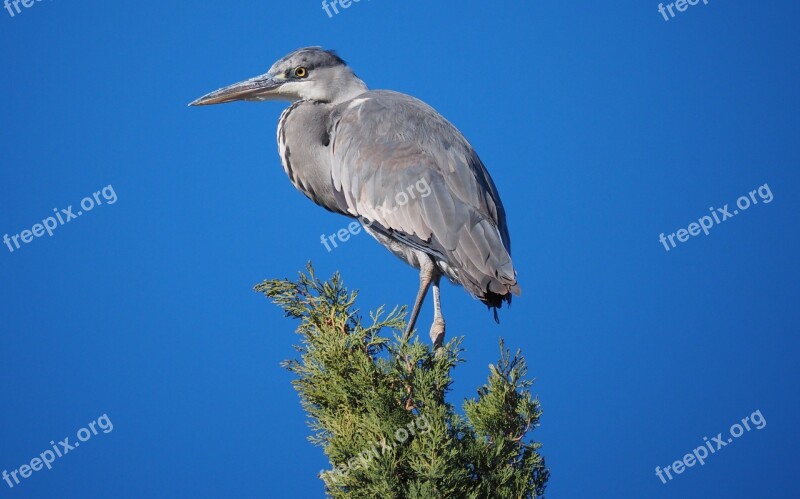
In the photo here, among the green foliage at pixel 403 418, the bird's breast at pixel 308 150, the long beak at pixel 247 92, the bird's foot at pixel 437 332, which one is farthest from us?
the long beak at pixel 247 92

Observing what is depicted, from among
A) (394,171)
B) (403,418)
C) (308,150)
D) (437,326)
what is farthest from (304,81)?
(403,418)

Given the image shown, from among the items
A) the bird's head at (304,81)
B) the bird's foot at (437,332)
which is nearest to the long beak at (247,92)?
the bird's head at (304,81)

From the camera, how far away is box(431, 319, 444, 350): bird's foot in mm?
3977

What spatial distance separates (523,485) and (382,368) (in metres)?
0.60

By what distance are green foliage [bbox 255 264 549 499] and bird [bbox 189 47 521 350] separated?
0.84 m

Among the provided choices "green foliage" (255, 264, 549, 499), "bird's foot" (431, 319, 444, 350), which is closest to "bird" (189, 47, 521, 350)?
"bird's foot" (431, 319, 444, 350)

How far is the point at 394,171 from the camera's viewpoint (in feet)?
14.2

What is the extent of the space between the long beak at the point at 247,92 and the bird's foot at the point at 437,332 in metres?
1.86

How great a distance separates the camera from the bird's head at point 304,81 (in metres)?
5.00

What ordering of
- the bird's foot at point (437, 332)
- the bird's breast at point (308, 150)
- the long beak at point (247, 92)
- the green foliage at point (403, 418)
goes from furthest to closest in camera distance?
the long beak at point (247, 92), the bird's breast at point (308, 150), the bird's foot at point (437, 332), the green foliage at point (403, 418)

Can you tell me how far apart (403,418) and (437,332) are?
1237 millimetres

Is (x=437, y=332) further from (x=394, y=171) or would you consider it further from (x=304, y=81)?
(x=304, y=81)

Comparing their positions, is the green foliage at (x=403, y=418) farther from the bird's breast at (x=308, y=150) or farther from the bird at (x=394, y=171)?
the bird's breast at (x=308, y=150)

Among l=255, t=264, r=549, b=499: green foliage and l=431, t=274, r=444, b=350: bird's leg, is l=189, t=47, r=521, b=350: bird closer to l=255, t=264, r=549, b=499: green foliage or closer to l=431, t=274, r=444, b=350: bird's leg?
l=431, t=274, r=444, b=350: bird's leg
